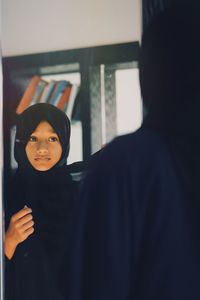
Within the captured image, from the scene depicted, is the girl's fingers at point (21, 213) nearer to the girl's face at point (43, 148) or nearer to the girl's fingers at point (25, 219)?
the girl's fingers at point (25, 219)

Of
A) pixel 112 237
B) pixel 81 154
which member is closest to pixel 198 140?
pixel 112 237

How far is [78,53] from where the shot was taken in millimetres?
1106

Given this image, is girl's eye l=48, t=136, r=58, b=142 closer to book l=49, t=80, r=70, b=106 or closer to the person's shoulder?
book l=49, t=80, r=70, b=106

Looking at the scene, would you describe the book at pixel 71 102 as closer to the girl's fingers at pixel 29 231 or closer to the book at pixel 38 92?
the book at pixel 38 92

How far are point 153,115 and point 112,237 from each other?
0.68 ft

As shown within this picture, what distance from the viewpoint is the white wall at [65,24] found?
108cm

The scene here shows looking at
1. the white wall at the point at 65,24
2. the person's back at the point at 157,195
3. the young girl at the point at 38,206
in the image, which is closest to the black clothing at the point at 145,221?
the person's back at the point at 157,195

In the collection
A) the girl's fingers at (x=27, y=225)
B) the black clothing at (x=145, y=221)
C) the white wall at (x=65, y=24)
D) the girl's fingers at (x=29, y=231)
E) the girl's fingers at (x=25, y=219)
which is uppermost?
the white wall at (x=65, y=24)

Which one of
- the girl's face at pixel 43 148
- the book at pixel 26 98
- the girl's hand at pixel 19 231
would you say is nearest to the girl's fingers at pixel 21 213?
the girl's hand at pixel 19 231

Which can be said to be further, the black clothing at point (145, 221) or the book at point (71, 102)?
the book at point (71, 102)

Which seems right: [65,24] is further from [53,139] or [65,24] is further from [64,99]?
[53,139]

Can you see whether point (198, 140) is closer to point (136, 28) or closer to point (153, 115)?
point (153, 115)

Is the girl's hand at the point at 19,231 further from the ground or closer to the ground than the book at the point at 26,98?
closer to the ground

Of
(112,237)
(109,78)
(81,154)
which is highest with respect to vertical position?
(109,78)
